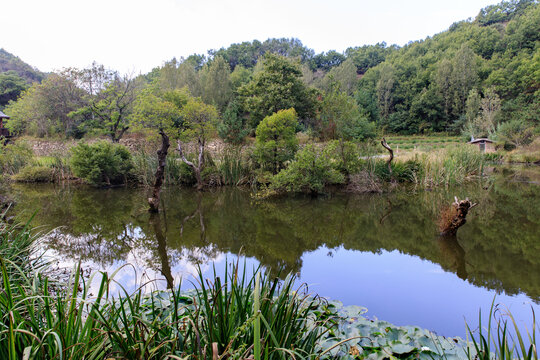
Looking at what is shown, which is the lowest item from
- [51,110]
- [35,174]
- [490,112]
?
[35,174]

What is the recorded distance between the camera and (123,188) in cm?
1238

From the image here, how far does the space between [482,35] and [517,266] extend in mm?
54264

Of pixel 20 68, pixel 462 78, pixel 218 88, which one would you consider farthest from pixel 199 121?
pixel 20 68

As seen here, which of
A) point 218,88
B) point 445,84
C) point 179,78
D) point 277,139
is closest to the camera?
point 277,139

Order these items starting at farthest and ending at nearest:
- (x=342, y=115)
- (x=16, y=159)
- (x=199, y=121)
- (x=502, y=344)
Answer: (x=16, y=159), (x=199, y=121), (x=342, y=115), (x=502, y=344)

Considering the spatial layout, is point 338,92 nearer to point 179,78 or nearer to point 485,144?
point 485,144

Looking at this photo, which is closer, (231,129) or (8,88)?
(231,129)

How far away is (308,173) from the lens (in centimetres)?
981

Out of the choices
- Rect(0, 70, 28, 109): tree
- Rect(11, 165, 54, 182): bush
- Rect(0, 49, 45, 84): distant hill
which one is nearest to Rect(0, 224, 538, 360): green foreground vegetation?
Rect(11, 165, 54, 182): bush

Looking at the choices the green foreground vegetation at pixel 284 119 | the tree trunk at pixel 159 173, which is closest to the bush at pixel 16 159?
the green foreground vegetation at pixel 284 119

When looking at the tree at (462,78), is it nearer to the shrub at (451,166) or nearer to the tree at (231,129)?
the shrub at (451,166)

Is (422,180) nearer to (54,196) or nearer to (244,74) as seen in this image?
(54,196)

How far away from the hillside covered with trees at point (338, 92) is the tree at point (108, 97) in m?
0.08

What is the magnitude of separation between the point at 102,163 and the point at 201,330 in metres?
12.7
